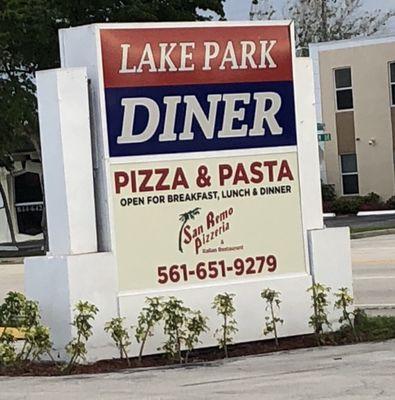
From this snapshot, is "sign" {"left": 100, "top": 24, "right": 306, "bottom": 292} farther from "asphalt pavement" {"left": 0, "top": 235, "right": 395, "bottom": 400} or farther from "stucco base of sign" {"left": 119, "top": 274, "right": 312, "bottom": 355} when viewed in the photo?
"asphalt pavement" {"left": 0, "top": 235, "right": 395, "bottom": 400}

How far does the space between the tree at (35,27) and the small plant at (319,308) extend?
71.5 ft

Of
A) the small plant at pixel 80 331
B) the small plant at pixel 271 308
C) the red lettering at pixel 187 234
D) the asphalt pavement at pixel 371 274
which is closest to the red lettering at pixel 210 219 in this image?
the red lettering at pixel 187 234

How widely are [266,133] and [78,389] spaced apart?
151 inches

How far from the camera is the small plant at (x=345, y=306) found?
12.0 meters

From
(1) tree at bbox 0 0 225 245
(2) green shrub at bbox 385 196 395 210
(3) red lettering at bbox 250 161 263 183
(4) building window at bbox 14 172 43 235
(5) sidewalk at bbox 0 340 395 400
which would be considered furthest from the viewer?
(2) green shrub at bbox 385 196 395 210

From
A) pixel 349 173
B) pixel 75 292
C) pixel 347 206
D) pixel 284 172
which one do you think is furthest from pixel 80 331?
pixel 349 173

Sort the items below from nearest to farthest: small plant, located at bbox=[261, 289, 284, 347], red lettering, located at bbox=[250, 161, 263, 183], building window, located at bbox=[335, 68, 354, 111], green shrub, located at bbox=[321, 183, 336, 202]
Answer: small plant, located at bbox=[261, 289, 284, 347] < red lettering, located at bbox=[250, 161, 263, 183] < building window, located at bbox=[335, 68, 354, 111] < green shrub, located at bbox=[321, 183, 336, 202]

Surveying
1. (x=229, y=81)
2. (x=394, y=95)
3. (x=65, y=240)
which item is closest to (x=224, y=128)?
(x=229, y=81)

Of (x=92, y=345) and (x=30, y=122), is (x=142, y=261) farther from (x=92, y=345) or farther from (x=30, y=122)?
(x=30, y=122)

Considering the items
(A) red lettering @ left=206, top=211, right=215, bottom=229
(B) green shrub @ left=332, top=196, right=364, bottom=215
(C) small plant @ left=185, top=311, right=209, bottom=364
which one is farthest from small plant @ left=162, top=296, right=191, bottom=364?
(B) green shrub @ left=332, top=196, right=364, bottom=215

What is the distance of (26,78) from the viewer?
3519 cm

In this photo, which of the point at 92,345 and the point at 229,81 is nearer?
the point at 92,345

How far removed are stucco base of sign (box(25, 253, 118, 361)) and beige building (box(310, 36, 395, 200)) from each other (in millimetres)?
37710

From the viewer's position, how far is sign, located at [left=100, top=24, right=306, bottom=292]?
36.8 feet
